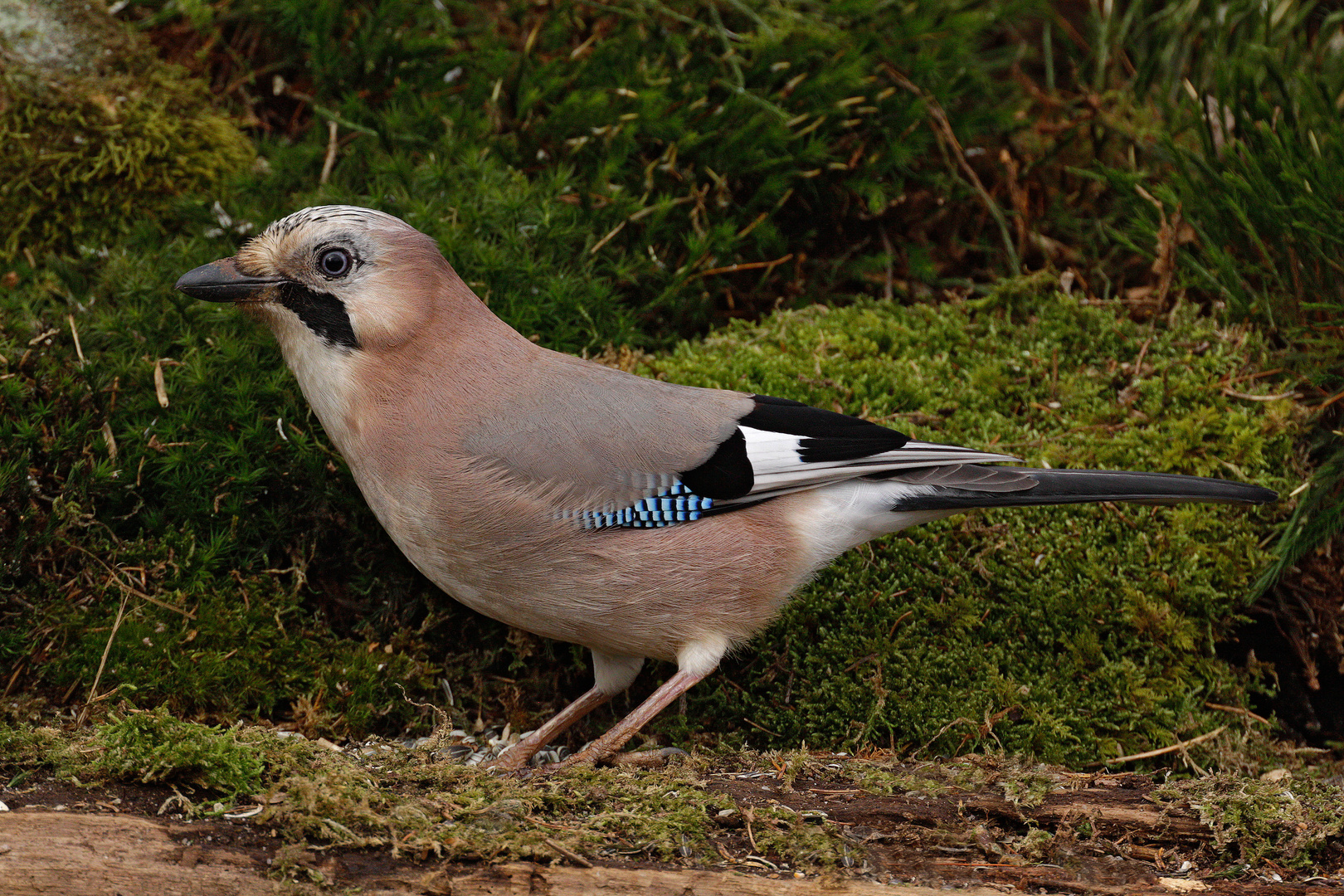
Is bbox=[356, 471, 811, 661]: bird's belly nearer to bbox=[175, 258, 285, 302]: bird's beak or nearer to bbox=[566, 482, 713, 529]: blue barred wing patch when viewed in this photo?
bbox=[566, 482, 713, 529]: blue barred wing patch

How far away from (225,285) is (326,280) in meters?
0.35

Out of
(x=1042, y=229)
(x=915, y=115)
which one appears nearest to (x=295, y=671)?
(x=915, y=115)

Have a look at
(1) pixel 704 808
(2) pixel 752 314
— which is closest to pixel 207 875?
(1) pixel 704 808

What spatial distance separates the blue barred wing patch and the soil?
891 mm

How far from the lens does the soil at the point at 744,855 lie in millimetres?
2803

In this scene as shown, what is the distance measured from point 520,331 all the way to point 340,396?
1295mm

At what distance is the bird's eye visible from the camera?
3959 millimetres

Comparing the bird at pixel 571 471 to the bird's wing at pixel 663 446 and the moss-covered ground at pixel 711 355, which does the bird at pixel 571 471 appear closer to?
the bird's wing at pixel 663 446

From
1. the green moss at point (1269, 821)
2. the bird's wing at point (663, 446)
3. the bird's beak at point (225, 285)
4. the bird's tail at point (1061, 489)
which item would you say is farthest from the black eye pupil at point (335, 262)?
the green moss at point (1269, 821)

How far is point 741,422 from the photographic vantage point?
417 cm

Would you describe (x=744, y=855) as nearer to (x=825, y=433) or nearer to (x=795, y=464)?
(x=795, y=464)

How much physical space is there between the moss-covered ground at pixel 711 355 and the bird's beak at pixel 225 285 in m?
0.70

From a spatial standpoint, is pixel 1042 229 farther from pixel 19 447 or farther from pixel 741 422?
pixel 19 447

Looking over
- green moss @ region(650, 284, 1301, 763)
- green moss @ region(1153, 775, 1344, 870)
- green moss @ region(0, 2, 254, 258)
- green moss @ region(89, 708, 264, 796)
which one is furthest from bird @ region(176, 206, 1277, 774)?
green moss @ region(0, 2, 254, 258)
